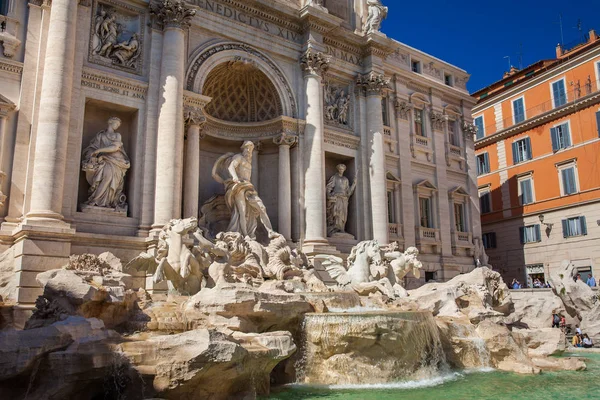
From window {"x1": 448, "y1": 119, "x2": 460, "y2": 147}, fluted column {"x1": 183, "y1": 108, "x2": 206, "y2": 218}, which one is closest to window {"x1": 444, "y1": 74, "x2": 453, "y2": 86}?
window {"x1": 448, "y1": 119, "x2": 460, "y2": 147}

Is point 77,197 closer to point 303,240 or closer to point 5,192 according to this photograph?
point 5,192

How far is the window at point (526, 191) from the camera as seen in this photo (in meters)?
30.2

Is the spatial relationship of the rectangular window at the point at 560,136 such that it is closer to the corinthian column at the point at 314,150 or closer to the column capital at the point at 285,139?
the corinthian column at the point at 314,150

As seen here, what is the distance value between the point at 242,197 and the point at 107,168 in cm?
432

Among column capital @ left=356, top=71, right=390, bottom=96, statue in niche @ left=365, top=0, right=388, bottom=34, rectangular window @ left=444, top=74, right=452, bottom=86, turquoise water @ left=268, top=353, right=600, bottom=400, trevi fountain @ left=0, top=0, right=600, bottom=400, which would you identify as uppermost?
statue in niche @ left=365, top=0, right=388, bottom=34

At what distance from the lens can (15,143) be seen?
14.4 metres

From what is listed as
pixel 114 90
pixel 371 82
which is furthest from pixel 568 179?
pixel 114 90

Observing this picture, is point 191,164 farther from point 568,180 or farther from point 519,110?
point 519,110

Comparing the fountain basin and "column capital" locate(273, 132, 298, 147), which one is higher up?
"column capital" locate(273, 132, 298, 147)

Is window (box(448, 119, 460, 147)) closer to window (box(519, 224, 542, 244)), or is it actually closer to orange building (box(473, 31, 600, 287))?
orange building (box(473, 31, 600, 287))

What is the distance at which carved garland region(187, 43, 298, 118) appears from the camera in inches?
697

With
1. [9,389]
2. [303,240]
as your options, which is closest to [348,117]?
[303,240]

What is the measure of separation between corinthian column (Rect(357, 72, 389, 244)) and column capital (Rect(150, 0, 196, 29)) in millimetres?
8104

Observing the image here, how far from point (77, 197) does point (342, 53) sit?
479 inches
